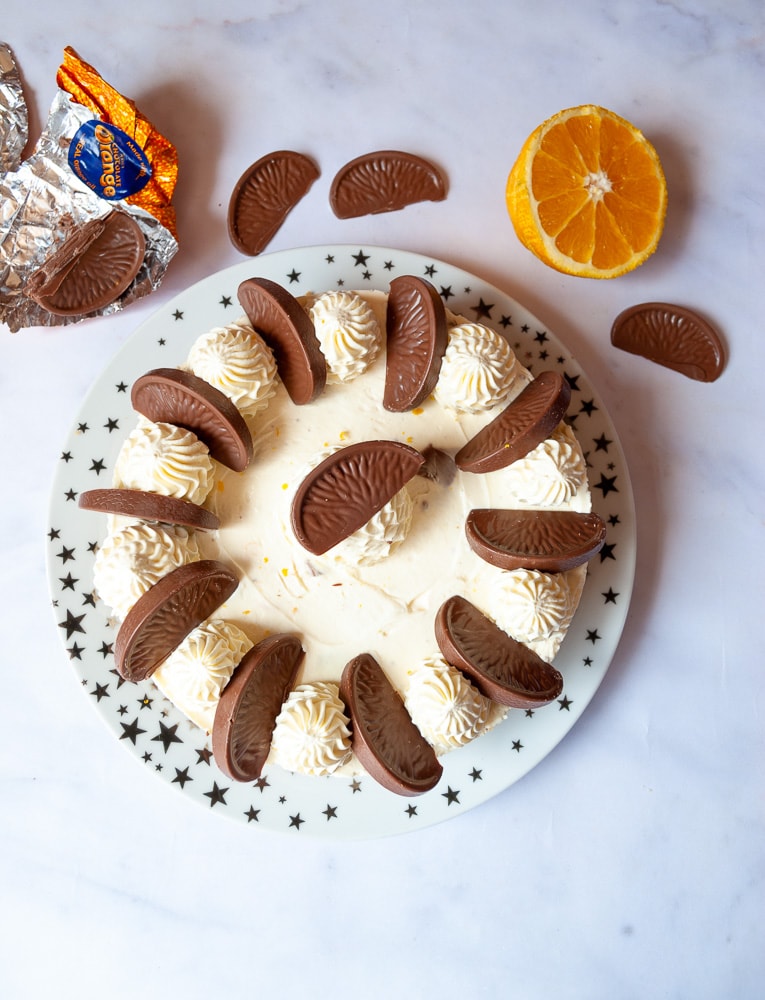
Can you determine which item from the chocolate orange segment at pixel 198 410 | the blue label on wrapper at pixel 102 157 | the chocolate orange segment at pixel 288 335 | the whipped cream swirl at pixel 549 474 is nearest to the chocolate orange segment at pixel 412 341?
the chocolate orange segment at pixel 288 335

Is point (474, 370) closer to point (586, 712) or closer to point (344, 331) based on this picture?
point (344, 331)

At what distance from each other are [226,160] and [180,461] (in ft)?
4.71

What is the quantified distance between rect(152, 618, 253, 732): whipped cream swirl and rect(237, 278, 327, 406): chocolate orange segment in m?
0.79

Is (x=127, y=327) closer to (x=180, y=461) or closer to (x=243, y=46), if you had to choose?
(x=180, y=461)

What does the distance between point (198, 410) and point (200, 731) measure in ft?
3.81

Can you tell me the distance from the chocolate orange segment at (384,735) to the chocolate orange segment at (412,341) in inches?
34.3

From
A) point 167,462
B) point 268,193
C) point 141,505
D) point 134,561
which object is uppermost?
point 268,193

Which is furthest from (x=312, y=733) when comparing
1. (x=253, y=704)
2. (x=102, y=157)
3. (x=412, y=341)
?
(x=102, y=157)

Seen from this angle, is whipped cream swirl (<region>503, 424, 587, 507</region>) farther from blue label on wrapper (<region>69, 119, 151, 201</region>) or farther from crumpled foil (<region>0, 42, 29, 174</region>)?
crumpled foil (<region>0, 42, 29, 174</region>)

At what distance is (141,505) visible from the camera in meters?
2.52

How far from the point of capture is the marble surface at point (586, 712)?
325cm

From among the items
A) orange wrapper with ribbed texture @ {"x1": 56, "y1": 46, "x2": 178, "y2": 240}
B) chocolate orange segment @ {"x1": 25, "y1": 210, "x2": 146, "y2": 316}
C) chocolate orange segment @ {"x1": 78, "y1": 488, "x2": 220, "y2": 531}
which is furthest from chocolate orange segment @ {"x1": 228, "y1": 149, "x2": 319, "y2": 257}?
chocolate orange segment @ {"x1": 78, "y1": 488, "x2": 220, "y2": 531}

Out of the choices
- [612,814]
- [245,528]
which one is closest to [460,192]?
[245,528]

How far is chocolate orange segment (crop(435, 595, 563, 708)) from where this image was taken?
2.63 meters
